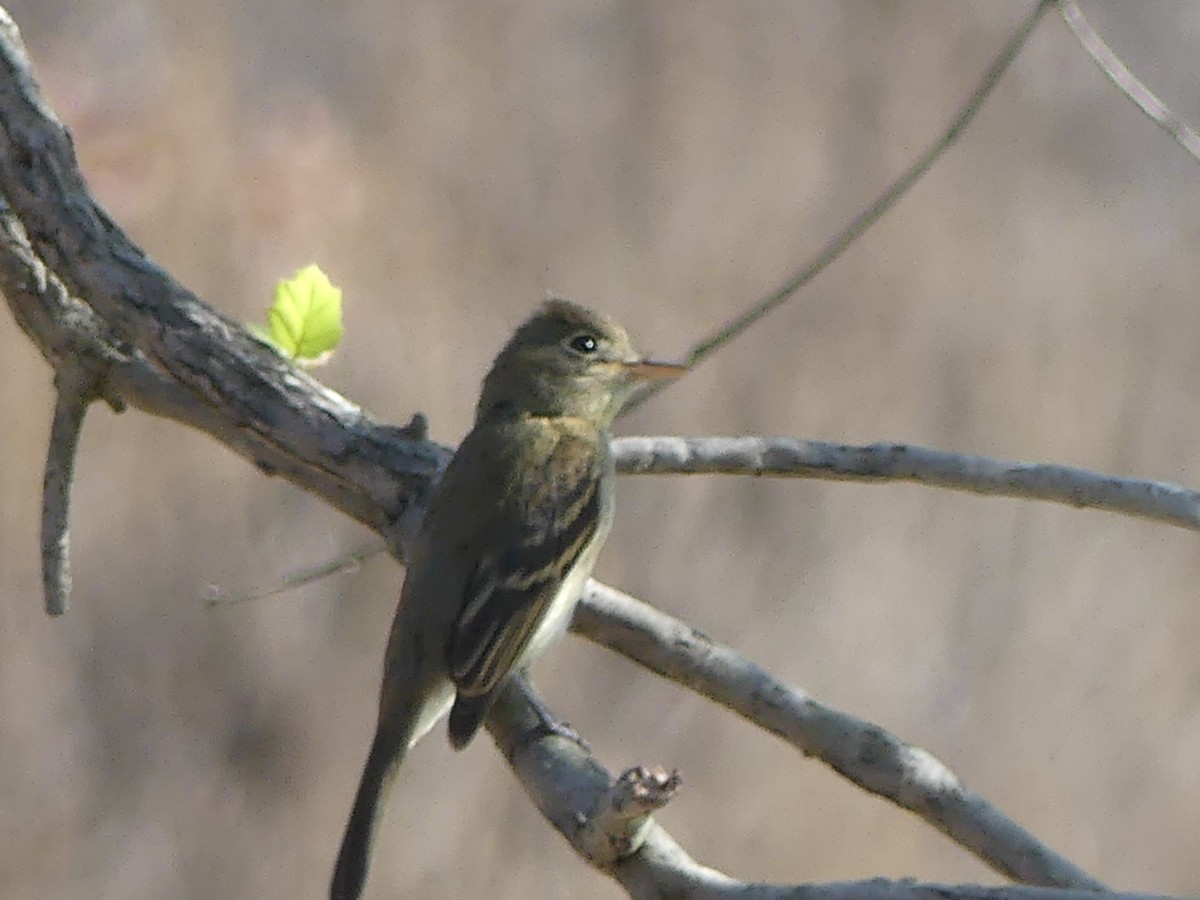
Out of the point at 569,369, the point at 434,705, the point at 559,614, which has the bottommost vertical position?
the point at 434,705

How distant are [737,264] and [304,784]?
2535 millimetres

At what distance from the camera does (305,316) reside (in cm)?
385

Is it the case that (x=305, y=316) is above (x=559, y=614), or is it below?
above

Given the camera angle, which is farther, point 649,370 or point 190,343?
point 649,370

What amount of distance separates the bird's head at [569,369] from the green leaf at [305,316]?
631mm

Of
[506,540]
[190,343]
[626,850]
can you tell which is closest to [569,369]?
[506,540]

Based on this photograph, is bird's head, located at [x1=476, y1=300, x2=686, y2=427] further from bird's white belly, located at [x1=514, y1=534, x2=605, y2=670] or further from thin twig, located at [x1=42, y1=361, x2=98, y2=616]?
thin twig, located at [x1=42, y1=361, x2=98, y2=616]

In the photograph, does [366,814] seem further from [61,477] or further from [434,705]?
[61,477]

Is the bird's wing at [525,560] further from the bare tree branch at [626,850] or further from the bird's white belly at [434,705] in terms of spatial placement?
the bare tree branch at [626,850]

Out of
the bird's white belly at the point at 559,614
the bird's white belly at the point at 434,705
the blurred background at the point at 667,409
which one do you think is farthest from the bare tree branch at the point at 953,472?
the blurred background at the point at 667,409

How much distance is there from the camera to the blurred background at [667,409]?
675 cm

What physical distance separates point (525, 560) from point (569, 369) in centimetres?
57

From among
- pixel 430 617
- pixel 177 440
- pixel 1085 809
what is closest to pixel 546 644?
pixel 430 617

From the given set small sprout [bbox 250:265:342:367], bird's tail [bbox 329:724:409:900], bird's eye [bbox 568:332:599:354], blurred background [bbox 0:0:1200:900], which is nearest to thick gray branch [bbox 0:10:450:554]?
small sprout [bbox 250:265:342:367]
